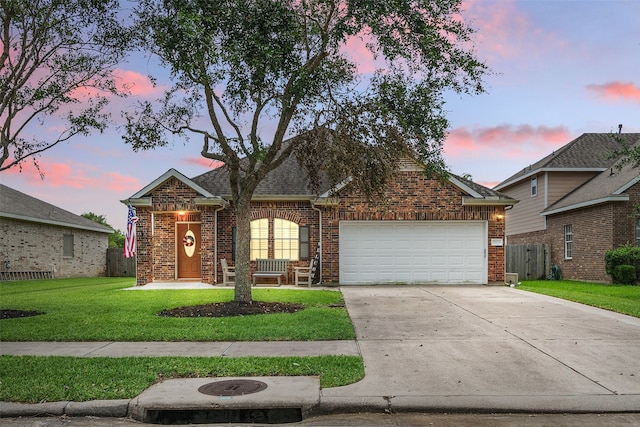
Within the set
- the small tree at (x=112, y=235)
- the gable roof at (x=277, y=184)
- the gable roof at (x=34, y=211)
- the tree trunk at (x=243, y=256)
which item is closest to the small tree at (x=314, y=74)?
the tree trunk at (x=243, y=256)

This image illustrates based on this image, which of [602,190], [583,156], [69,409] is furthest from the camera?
[583,156]

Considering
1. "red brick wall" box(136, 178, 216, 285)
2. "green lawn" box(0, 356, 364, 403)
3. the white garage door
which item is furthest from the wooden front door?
"green lawn" box(0, 356, 364, 403)

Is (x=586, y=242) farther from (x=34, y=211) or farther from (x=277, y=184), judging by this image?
(x=34, y=211)

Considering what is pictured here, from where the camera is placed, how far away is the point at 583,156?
25766 millimetres

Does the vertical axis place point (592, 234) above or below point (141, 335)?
above

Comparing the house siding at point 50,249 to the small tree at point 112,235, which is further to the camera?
the small tree at point 112,235

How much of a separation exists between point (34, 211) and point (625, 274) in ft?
82.8

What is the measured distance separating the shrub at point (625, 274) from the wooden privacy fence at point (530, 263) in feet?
16.4

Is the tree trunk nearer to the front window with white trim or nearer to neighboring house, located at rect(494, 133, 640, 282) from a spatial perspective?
neighboring house, located at rect(494, 133, 640, 282)

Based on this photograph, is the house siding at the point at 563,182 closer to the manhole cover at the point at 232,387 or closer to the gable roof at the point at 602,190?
the gable roof at the point at 602,190

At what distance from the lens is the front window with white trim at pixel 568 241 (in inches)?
936

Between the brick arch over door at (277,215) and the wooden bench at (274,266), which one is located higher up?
the brick arch over door at (277,215)

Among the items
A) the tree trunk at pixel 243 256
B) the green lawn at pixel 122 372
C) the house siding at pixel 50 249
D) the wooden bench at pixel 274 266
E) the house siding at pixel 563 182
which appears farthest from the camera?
the house siding at pixel 563 182

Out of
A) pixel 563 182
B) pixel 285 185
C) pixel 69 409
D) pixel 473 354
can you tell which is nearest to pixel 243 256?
pixel 473 354
